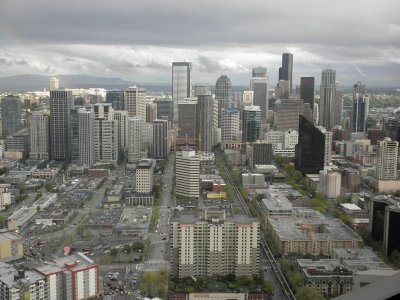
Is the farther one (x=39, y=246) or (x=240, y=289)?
(x=39, y=246)

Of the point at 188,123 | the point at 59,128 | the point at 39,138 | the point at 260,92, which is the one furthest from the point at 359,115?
the point at 39,138

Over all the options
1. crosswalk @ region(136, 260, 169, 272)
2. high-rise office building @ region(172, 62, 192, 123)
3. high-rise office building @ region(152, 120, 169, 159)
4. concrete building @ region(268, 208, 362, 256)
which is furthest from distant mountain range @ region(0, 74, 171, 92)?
concrete building @ region(268, 208, 362, 256)

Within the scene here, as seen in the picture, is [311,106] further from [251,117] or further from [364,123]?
[251,117]

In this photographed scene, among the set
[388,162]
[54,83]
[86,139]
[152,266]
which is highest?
[54,83]

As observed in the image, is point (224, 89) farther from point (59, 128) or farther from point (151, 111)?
point (59, 128)

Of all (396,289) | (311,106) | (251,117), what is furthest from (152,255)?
(311,106)

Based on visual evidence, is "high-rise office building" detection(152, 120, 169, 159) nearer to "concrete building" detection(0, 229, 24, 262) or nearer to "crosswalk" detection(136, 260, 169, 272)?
"concrete building" detection(0, 229, 24, 262)
